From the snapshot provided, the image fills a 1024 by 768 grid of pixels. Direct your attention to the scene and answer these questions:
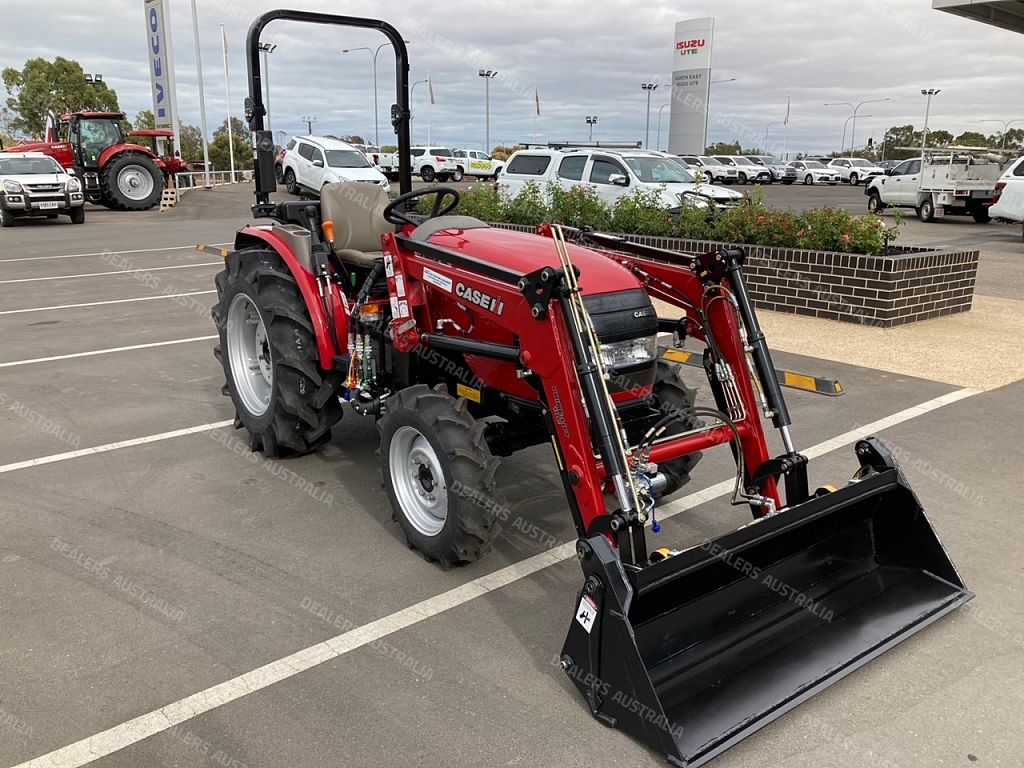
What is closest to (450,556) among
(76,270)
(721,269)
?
(721,269)

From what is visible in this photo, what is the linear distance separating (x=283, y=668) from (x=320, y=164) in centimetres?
2352

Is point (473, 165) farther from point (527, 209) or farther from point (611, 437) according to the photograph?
point (611, 437)

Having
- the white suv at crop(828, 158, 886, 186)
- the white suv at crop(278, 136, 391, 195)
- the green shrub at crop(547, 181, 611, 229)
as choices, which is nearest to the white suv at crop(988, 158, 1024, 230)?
the green shrub at crop(547, 181, 611, 229)

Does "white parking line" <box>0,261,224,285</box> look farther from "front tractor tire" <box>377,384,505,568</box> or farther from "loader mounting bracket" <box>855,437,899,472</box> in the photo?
"loader mounting bracket" <box>855,437,899,472</box>

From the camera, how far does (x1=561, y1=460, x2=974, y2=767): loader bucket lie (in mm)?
2605

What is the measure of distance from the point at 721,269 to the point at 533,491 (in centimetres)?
168

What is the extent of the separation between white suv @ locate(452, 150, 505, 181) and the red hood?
3705 cm

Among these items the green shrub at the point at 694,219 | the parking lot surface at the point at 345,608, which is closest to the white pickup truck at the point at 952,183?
the green shrub at the point at 694,219

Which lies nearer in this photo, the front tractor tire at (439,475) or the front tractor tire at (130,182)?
the front tractor tire at (439,475)

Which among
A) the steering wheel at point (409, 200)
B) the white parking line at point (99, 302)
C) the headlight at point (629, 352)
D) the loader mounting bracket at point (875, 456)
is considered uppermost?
the steering wheel at point (409, 200)

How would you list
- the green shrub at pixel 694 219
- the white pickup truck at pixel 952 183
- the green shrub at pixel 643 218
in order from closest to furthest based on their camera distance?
the green shrub at pixel 694 219
the green shrub at pixel 643 218
the white pickup truck at pixel 952 183

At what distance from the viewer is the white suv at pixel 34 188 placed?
19.5 meters

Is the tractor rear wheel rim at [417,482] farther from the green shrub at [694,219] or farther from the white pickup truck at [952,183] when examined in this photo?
the white pickup truck at [952,183]

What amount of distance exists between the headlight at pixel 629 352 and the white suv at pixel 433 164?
3630 centimetres
